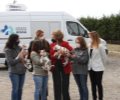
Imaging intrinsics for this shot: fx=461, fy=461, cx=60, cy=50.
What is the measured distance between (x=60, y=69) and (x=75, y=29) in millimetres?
11708

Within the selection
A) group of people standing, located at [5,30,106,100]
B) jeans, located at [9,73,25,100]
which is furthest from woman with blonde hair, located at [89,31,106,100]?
jeans, located at [9,73,25,100]

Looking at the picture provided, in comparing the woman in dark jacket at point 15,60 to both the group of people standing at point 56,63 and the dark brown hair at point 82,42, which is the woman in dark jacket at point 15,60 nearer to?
the group of people standing at point 56,63

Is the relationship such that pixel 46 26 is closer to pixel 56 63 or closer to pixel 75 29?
pixel 75 29

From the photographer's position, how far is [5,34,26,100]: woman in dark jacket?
32.6 ft

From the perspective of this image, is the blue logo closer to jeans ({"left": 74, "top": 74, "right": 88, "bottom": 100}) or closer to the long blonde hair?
the long blonde hair

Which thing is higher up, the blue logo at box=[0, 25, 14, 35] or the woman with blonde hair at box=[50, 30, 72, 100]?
the blue logo at box=[0, 25, 14, 35]

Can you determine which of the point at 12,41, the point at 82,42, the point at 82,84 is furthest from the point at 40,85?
the point at 82,42

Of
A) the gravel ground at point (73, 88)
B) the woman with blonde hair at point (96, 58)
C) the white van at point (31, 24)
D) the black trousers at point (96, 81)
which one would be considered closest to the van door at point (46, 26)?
the white van at point (31, 24)

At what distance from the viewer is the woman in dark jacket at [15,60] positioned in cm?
993

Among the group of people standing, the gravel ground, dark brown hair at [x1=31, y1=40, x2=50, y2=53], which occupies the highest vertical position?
dark brown hair at [x1=31, y1=40, x2=50, y2=53]

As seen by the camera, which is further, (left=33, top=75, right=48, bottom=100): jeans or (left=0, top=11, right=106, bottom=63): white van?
(left=0, top=11, right=106, bottom=63): white van

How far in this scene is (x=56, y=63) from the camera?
10203 millimetres

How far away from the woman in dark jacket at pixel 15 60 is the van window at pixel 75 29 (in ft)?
38.2

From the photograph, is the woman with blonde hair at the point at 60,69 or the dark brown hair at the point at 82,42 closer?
the woman with blonde hair at the point at 60,69
